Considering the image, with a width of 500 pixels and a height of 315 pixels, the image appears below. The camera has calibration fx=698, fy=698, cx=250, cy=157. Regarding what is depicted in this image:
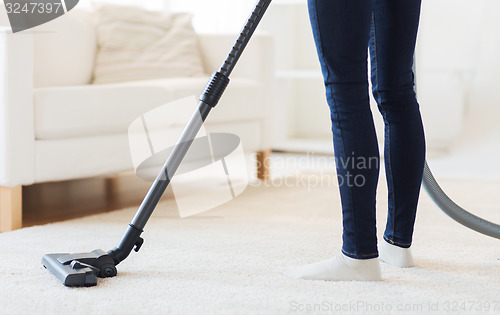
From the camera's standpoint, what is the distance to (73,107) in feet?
7.06

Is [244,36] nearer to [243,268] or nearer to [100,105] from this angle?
[243,268]

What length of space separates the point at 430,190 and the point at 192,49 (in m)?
1.75

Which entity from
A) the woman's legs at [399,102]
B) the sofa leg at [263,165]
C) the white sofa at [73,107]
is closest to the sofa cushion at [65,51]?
the white sofa at [73,107]

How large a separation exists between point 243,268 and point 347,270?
261 millimetres

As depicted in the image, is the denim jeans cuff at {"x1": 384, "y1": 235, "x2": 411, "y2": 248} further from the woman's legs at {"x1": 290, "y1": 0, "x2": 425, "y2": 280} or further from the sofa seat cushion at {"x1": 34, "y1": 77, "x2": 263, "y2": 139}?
the sofa seat cushion at {"x1": 34, "y1": 77, "x2": 263, "y2": 139}

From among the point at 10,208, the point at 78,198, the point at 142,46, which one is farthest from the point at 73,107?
the point at 142,46

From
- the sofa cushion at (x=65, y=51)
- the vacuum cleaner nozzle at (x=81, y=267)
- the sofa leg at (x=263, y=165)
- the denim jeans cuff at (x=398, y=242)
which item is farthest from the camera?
the sofa leg at (x=263, y=165)

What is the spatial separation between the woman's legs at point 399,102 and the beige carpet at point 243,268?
0.15 metres

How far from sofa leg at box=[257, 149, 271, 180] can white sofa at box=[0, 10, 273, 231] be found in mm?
10

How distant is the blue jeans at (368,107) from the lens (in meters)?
1.27

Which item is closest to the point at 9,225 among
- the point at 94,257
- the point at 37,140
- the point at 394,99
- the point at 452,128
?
the point at 37,140

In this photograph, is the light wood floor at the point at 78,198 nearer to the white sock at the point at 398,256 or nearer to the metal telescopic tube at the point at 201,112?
the metal telescopic tube at the point at 201,112

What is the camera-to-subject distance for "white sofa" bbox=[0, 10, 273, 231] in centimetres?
199

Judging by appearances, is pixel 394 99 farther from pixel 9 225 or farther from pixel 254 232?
pixel 9 225
